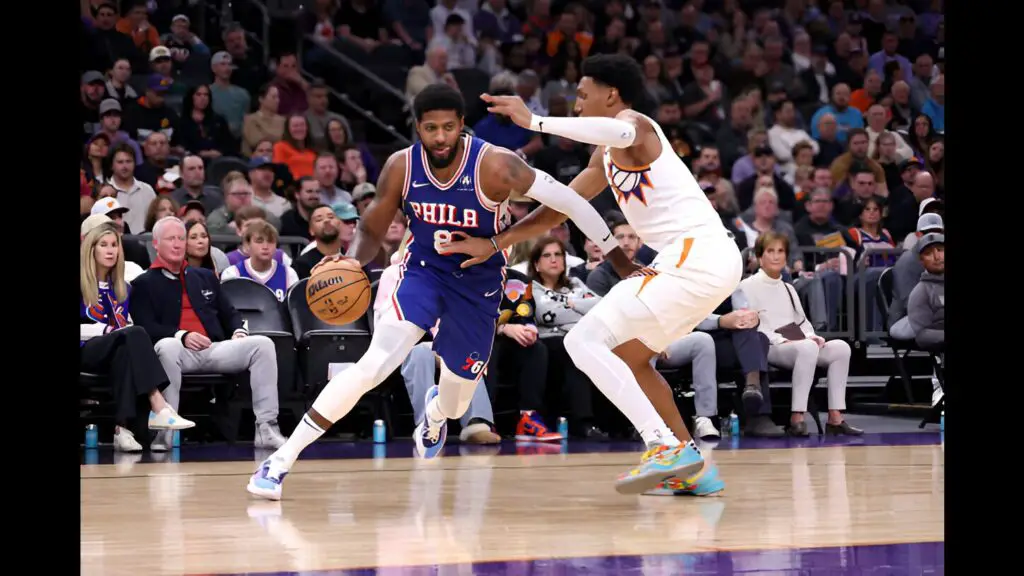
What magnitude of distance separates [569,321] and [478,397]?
89 cm

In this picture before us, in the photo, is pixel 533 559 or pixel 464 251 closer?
pixel 533 559

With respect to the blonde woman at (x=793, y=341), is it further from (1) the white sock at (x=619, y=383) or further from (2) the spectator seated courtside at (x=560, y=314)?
(1) the white sock at (x=619, y=383)

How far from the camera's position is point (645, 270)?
574cm

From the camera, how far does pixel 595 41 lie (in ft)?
51.6

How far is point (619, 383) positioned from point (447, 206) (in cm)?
101

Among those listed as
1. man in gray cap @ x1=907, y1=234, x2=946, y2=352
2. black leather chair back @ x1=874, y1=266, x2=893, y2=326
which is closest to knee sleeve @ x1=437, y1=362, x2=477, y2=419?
man in gray cap @ x1=907, y1=234, x2=946, y2=352

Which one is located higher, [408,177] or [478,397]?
[408,177]

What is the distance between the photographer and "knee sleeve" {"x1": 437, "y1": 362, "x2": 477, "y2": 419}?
5.82 m

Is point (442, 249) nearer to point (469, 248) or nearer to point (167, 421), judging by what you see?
point (469, 248)

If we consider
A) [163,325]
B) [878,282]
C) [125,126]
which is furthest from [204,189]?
[878,282]

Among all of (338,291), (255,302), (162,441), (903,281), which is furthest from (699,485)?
(903,281)

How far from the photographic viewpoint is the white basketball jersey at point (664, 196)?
566 cm

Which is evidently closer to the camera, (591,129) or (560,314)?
(591,129)

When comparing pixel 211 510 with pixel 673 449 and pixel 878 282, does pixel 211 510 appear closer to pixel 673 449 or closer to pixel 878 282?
pixel 673 449
